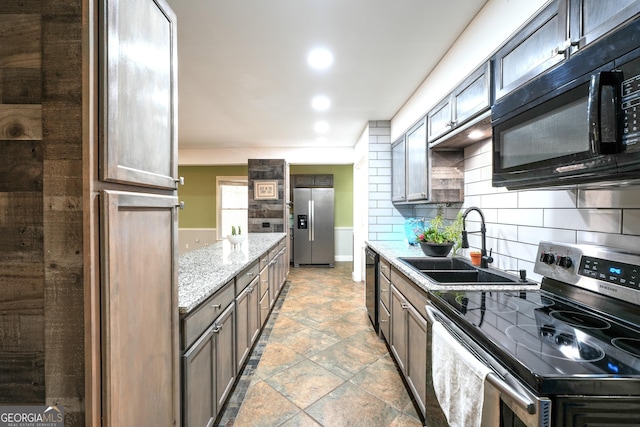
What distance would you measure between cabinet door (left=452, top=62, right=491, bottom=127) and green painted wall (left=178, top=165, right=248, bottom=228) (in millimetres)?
5893

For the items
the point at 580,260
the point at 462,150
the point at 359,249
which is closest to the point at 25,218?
the point at 580,260

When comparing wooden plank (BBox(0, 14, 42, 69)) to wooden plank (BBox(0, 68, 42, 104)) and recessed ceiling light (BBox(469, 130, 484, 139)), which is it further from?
recessed ceiling light (BBox(469, 130, 484, 139))

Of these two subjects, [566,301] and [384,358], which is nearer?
[566,301]

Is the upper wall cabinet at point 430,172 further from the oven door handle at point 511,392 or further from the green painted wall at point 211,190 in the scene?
the green painted wall at point 211,190

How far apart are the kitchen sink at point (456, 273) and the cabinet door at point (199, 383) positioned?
128 centimetres

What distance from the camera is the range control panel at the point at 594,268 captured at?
101 centimetres

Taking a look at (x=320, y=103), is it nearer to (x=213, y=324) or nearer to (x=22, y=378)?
(x=213, y=324)

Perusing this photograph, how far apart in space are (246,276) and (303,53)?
182 cm

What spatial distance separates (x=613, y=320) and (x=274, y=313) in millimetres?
3086

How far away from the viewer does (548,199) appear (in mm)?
1505

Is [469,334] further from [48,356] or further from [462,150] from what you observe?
[462,150]

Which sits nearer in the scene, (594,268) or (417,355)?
(594,268)

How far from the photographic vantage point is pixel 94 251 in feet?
2.41

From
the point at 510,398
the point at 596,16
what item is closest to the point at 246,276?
the point at 510,398
